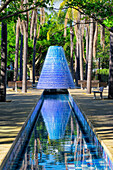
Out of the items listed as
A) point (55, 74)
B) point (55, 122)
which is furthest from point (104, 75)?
point (55, 122)

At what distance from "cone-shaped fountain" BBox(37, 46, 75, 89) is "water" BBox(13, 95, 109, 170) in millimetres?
23622

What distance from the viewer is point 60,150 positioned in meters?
9.22

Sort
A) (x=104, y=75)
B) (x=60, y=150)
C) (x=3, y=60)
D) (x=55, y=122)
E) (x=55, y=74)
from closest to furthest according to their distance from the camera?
(x=60, y=150)
(x=55, y=122)
(x=3, y=60)
(x=55, y=74)
(x=104, y=75)

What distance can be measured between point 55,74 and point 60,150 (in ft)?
96.1

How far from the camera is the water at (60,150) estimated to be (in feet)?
25.4

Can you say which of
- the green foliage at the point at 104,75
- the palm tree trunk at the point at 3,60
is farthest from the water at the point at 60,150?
the green foliage at the point at 104,75

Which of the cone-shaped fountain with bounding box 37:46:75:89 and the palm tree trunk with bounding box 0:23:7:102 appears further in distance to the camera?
the cone-shaped fountain with bounding box 37:46:75:89

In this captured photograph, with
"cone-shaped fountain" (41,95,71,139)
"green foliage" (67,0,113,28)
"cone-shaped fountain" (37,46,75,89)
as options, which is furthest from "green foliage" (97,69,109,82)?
"green foliage" (67,0,113,28)

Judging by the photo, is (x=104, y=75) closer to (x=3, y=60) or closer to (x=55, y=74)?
(x=55, y=74)

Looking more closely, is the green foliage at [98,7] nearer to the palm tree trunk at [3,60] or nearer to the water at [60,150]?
the water at [60,150]

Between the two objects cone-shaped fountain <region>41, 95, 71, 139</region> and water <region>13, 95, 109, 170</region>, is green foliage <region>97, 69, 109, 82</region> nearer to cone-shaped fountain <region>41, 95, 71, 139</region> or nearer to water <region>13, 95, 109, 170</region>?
cone-shaped fountain <region>41, 95, 71, 139</region>

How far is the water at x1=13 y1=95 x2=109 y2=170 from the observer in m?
7.73

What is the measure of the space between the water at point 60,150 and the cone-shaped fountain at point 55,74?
2362 centimetres

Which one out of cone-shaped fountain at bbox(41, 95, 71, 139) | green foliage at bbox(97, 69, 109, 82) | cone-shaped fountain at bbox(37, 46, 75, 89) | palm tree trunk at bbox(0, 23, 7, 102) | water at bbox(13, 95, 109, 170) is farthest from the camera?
green foliage at bbox(97, 69, 109, 82)
